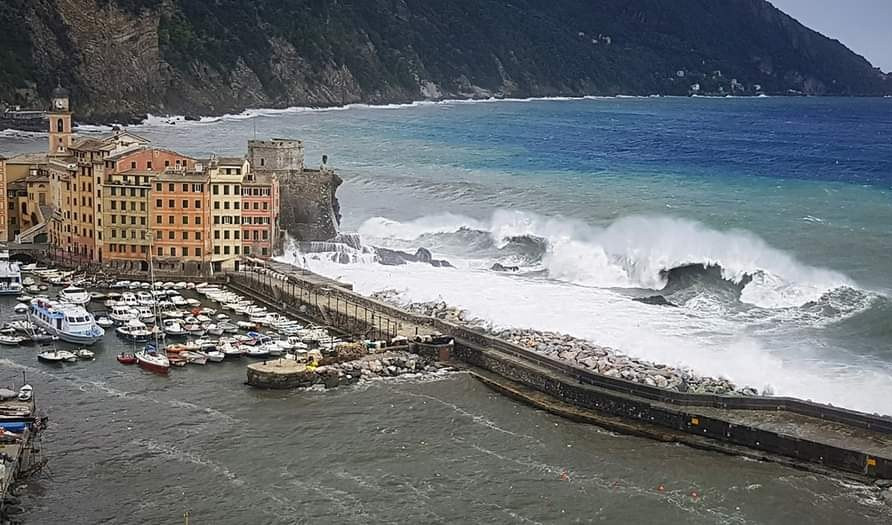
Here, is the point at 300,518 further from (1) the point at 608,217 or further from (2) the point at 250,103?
(2) the point at 250,103

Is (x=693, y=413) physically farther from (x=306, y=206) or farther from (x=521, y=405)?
(x=306, y=206)

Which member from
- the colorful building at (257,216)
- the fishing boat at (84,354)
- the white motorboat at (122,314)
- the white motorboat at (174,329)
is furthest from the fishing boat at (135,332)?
the colorful building at (257,216)

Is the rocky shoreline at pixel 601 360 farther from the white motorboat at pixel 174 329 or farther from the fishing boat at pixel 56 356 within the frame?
the fishing boat at pixel 56 356

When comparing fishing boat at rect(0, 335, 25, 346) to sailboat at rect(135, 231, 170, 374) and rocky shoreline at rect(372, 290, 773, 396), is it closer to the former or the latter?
sailboat at rect(135, 231, 170, 374)

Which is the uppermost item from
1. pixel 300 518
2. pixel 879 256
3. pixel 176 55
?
pixel 176 55

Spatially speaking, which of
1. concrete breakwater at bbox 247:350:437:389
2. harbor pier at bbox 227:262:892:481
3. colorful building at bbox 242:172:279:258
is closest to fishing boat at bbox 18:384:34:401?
concrete breakwater at bbox 247:350:437:389

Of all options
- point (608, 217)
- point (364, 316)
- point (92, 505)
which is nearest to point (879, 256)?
point (608, 217)

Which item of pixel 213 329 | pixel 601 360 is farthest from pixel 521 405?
pixel 213 329
